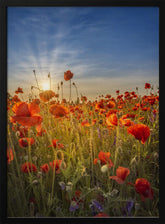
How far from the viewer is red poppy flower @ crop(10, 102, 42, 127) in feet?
3.57

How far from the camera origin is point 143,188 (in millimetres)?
1126

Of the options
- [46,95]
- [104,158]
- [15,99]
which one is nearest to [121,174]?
[104,158]

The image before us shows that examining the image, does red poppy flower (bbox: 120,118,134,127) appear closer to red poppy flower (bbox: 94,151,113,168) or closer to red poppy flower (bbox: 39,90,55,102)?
red poppy flower (bbox: 94,151,113,168)

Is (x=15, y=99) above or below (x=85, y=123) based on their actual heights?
above

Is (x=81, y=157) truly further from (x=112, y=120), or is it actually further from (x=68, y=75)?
(x=68, y=75)

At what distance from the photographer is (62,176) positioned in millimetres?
1188

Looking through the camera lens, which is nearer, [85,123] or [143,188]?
[143,188]

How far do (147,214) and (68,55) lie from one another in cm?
102

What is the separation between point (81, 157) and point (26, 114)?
1.32 ft

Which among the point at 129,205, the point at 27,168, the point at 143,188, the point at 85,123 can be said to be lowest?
the point at 129,205

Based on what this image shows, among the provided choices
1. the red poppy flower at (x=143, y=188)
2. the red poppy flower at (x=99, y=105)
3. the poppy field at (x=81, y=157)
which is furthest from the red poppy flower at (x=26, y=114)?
the red poppy flower at (x=143, y=188)

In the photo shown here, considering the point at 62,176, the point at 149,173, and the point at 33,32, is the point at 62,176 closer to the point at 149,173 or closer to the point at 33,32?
the point at 149,173

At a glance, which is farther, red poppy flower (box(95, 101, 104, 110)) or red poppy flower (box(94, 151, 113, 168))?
red poppy flower (box(95, 101, 104, 110))

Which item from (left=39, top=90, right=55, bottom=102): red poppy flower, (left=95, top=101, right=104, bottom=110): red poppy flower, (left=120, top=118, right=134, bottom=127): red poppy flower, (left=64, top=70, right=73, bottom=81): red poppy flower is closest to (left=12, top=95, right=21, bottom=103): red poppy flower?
(left=39, top=90, right=55, bottom=102): red poppy flower
